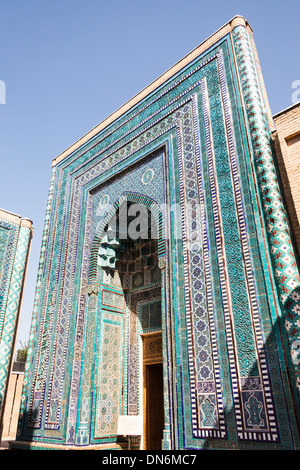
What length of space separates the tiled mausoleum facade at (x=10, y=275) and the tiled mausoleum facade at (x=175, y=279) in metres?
1.73

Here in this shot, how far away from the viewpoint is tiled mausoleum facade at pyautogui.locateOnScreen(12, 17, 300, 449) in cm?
426

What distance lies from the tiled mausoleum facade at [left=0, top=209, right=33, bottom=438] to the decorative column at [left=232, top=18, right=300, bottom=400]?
719 cm

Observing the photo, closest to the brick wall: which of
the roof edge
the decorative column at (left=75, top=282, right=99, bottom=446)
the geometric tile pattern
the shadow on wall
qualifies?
the shadow on wall

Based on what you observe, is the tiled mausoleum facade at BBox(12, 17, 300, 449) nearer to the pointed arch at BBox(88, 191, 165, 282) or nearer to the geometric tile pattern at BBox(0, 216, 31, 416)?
the pointed arch at BBox(88, 191, 165, 282)

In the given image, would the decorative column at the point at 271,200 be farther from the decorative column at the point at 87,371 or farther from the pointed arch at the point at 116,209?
the decorative column at the point at 87,371

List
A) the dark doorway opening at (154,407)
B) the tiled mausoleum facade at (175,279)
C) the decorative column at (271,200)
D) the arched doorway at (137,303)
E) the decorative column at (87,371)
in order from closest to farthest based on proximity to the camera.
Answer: the decorative column at (271,200) < the tiled mausoleum facade at (175,279) < the decorative column at (87,371) < the dark doorway opening at (154,407) < the arched doorway at (137,303)

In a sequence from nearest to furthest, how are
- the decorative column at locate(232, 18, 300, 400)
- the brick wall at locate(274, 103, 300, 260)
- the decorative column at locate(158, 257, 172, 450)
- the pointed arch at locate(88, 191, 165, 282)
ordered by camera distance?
the decorative column at locate(232, 18, 300, 400) → the brick wall at locate(274, 103, 300, 260) → the decorative column at locate(158, 257, 172, 450) → the pointed arch at locate(88, 191, 165, 282)

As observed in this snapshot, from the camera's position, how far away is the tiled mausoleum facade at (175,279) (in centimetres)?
426

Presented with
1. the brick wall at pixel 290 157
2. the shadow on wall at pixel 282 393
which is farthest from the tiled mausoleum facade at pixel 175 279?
the brick wall at pixel 290 157

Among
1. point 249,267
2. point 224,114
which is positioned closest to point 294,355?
point 249,267

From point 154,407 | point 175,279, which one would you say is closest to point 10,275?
point 154,407

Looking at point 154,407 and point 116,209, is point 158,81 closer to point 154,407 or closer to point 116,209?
point 116,209

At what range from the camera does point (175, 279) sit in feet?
17.9

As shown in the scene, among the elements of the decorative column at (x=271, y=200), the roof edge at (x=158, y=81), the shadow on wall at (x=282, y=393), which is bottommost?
the shadow on wall at (x=282, y=393)
